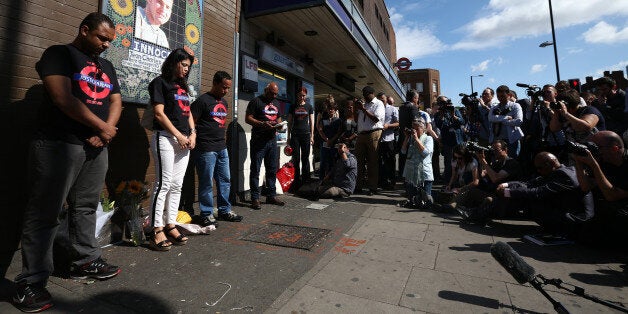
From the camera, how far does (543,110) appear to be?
184 inches

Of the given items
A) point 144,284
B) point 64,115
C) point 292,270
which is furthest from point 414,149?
A: point 64,115

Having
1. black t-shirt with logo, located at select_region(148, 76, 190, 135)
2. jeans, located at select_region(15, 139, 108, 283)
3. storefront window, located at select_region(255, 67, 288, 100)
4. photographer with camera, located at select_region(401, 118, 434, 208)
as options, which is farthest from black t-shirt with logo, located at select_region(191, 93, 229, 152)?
photographer with camera, located at select_region(401, 118, 434, 208)

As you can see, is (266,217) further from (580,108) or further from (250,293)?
(580,108)

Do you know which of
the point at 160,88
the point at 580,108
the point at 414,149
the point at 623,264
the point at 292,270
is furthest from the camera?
the point at 414,149

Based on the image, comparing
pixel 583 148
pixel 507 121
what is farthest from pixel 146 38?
pixel 507 121

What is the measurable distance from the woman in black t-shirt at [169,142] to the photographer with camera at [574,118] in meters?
4.76

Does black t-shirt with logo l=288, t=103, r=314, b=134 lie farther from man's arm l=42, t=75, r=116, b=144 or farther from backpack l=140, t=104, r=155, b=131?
man's arm l=42, t=75, r=116, b=144

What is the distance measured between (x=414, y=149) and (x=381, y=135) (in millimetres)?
1170

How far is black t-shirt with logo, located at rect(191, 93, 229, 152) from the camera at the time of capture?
150 inches

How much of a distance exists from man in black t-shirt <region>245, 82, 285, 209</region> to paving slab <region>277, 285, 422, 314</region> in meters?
2.73

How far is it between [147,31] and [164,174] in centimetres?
191

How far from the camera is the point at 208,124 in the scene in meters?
3.87

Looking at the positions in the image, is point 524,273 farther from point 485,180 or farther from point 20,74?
point 20,74

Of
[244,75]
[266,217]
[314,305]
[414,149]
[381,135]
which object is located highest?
[244,75]
